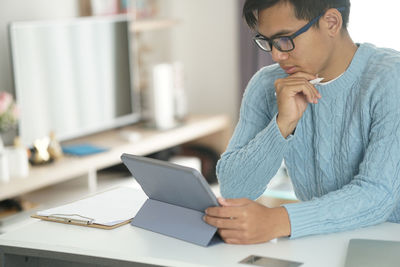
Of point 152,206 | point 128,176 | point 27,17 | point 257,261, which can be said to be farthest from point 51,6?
point 257,261

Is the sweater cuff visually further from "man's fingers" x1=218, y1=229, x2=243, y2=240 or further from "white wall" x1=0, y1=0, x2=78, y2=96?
"white wall" x1=0, y1=0, x2=78, y2=96

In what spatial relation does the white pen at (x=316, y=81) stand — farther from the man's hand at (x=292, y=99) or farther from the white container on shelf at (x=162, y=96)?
the white container on shelf at (x=162, y=96)

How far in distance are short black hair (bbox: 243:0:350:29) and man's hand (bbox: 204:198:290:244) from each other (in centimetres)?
53

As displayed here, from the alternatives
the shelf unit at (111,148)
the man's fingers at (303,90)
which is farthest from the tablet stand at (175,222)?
the shelf unit at (111,148)

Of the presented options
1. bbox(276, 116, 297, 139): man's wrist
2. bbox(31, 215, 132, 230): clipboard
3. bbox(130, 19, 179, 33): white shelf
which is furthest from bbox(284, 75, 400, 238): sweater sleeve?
bbox(130, 19, 179, 33): white shelf

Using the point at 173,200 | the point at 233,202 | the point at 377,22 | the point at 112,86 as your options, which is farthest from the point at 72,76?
the point at 233,202

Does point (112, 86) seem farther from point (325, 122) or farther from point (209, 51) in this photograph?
point (325, 122)

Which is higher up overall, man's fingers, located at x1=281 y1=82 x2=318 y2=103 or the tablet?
man's fingers, located at x1=281 y1=82 x2=318 y2=103

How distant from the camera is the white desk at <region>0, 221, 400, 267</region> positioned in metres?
1.40

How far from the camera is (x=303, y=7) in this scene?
1.73m

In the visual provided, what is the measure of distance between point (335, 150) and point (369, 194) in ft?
0.85

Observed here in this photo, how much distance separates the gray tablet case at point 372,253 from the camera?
4.37 feet

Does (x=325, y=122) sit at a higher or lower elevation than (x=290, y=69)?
lower

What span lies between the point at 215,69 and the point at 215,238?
10.8 feet
